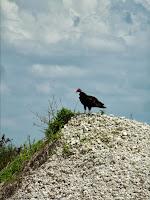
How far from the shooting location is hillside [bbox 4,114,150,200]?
1625 centimetres

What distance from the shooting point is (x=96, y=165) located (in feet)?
57.3

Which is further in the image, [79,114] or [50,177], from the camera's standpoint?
[79,114]

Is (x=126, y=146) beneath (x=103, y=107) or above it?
beneath

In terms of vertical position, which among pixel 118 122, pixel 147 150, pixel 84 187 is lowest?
pixel 84 187

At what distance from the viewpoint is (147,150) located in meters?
18.1

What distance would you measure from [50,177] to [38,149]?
2.54m

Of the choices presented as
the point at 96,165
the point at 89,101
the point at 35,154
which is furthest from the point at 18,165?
the point at 96,165

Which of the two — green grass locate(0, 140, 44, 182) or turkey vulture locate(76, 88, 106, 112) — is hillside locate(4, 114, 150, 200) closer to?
turkey vulture locate(76, 88, 106, 112)

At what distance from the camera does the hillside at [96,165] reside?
16250 mm

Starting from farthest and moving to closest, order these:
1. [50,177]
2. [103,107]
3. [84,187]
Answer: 1. [103,107]
2. [50,177]
3. [84,187]

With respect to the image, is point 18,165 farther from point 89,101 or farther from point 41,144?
point 89,101

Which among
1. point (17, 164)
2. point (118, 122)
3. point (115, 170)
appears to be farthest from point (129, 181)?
point (17, 164)

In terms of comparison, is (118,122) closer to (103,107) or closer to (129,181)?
(103,107)

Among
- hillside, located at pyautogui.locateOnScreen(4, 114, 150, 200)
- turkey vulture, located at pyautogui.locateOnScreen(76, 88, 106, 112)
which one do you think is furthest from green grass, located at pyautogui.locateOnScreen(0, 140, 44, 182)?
turkey vulture, located at pyautogui.locateOnScreen(76, 88, 106, 112)
